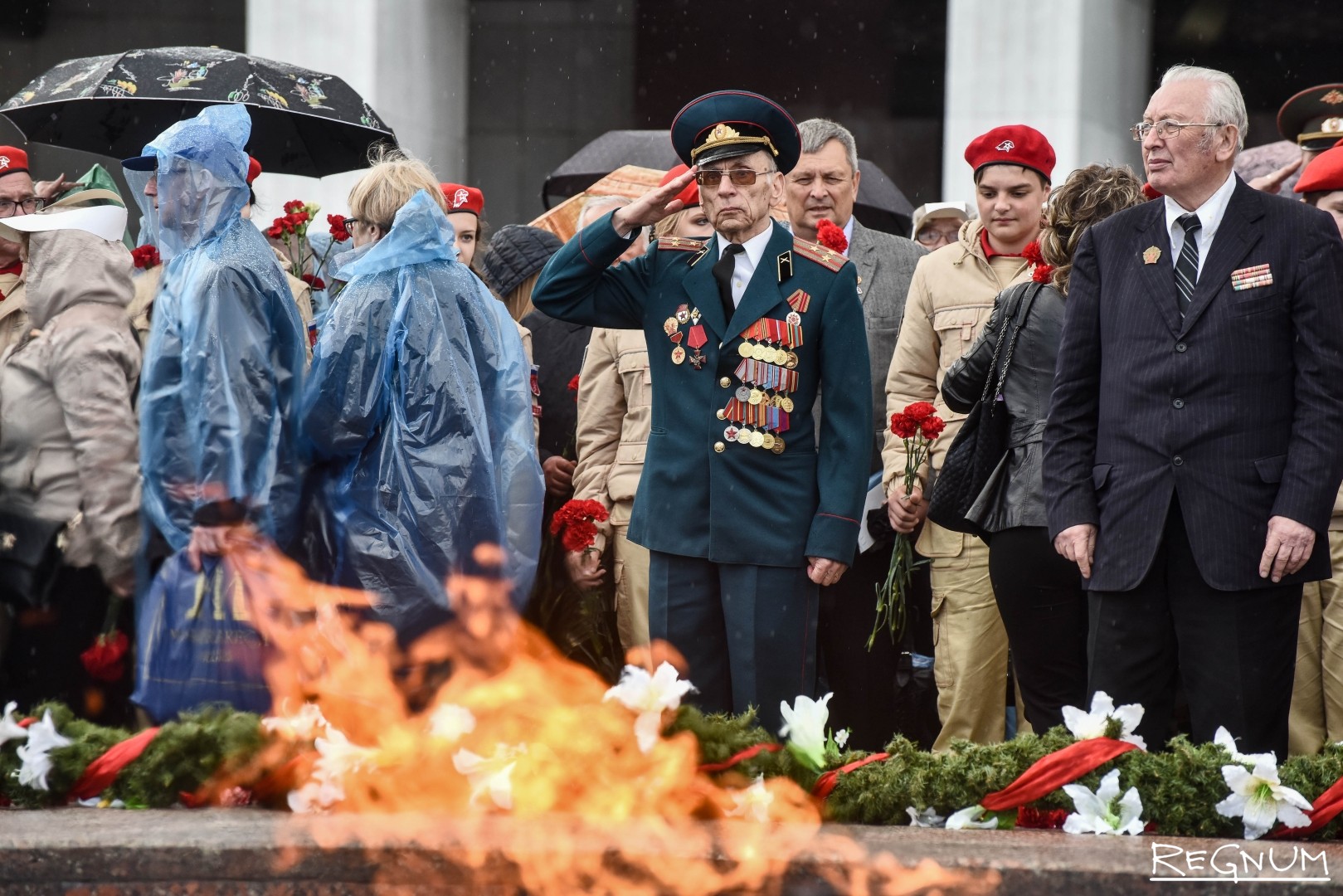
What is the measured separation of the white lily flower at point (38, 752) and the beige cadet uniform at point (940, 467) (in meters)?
2.79

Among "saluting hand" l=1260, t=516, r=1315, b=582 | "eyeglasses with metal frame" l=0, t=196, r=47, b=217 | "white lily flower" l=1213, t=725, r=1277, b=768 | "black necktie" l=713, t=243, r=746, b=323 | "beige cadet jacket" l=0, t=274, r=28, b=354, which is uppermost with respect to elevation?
"eyeglasses with metal frame" l=0, t=196, r=47, b=217

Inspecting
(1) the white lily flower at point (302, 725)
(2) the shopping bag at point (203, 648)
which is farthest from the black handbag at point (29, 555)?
(1) the white lily flower at point (302, 725)

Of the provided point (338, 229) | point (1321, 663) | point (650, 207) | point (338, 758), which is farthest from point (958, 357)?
point (338, 229)

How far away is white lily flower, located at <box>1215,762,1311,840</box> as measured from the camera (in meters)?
3.50

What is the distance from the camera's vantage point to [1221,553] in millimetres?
4055

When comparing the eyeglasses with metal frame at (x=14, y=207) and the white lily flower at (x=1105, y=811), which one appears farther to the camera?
the eyeglasses with metal frame at (x=14, y=207)

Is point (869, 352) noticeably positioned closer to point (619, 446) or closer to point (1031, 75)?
point (619, 446)

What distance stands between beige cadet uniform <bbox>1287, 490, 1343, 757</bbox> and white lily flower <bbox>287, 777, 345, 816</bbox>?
9.49ft

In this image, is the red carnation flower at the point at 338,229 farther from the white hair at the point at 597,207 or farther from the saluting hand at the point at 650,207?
the saluting hand at the point at 650,207

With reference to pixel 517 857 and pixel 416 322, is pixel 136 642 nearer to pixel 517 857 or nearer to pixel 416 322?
pixel 416 322

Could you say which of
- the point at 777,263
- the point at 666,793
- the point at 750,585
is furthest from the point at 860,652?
the point at 666,793

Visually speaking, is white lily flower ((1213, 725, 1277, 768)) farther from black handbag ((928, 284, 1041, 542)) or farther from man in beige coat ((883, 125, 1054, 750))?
man in beige coat ((883, 125, 1054, 750))

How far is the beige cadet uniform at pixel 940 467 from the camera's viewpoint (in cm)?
539

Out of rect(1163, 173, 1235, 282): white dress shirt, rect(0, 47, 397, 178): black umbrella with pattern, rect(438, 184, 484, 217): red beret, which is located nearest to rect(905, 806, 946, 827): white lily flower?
rect(1163, 173, 1235, 282): white dress shirt
